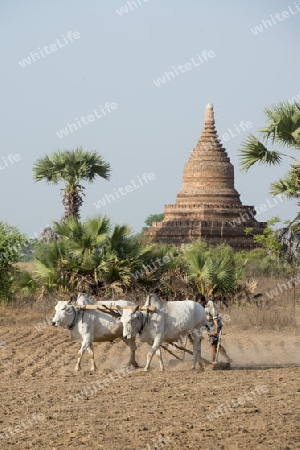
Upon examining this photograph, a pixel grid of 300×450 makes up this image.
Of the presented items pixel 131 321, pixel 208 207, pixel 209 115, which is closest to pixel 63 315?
pixel 131 321

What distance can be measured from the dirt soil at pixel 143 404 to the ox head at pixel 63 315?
775mm

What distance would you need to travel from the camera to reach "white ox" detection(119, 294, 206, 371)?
1472cm

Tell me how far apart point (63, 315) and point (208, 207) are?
3825 centimetres

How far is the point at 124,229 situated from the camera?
2533cm

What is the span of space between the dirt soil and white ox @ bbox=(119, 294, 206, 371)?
481 millimetres

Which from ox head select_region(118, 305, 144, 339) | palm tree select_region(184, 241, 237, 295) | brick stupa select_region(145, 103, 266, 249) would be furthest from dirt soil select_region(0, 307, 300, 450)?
brick stupa select_region(145, 103, 266, 249)

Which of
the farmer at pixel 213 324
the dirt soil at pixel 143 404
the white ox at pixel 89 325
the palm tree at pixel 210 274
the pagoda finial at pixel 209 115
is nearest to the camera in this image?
the dirt soil at pixel 143 404

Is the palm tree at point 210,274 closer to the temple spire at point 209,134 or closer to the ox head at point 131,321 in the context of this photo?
the ox head at point 131,321

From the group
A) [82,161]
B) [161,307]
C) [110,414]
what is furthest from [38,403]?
[82,161]

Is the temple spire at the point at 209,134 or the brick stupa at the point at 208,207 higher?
the temple spire at the point at 209,134

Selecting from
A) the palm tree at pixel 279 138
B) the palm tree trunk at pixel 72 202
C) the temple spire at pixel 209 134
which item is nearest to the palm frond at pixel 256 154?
the palm tree at pixel 279 138

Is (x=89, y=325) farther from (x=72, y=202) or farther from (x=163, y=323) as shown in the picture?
(x=72, y=202)

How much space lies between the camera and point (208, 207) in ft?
174

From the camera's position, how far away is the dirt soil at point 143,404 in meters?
9.25
